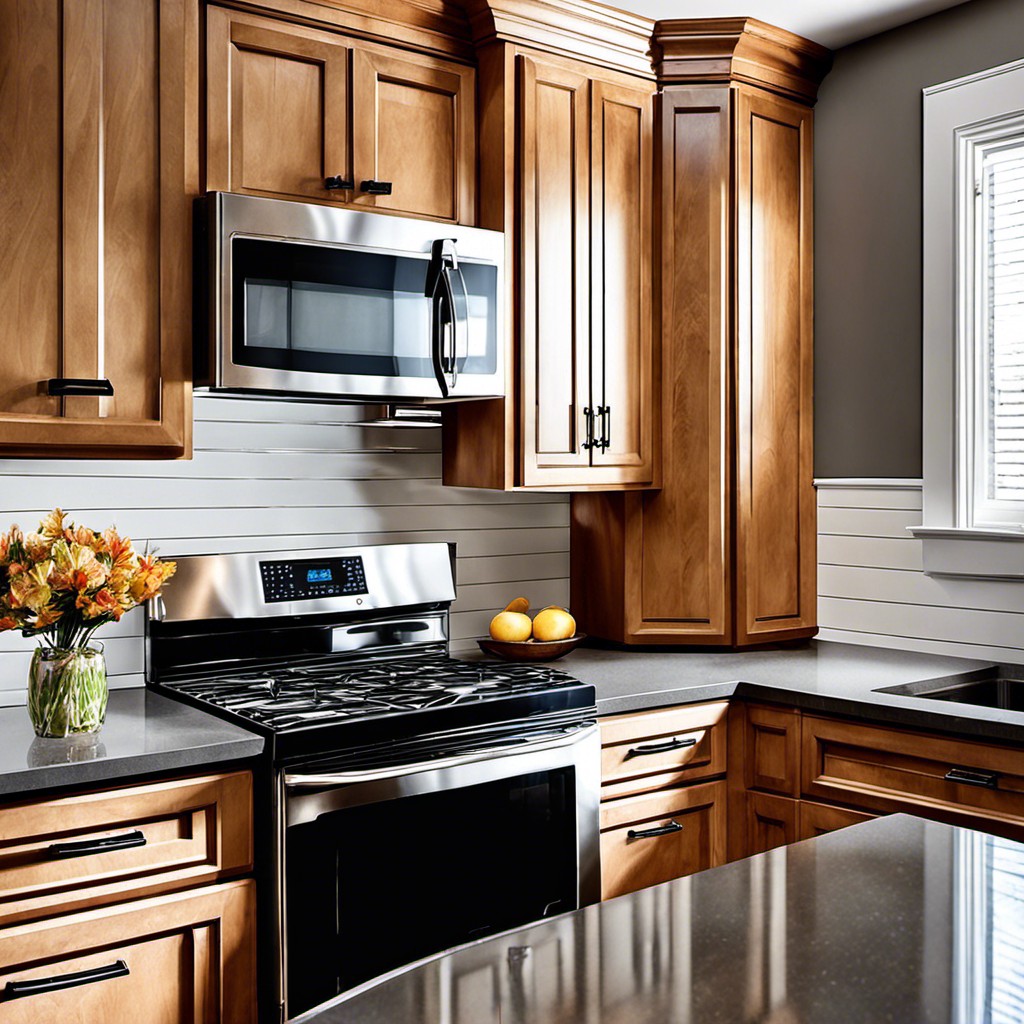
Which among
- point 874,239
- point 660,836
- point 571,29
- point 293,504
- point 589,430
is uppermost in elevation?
point 571,29

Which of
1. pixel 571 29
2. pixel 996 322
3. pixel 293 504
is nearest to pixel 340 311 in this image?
pixel 293 504

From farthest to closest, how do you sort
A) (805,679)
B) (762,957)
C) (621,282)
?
(621,282)
(805,679)
(762,957)

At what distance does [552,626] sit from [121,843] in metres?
1.29

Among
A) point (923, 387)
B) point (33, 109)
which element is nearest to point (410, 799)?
point (33, 109)

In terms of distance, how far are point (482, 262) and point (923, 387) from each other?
48.3 inches

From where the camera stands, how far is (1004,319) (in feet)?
9.28

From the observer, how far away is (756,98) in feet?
10.0

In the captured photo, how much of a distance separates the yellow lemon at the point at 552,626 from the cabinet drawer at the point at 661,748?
410 millimetres

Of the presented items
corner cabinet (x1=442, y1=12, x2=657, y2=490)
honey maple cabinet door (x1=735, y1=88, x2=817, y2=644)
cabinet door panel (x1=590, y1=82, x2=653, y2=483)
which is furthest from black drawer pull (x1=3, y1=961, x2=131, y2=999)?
honey maple cabinet door (x1=735, y1=88, x2=817, y2=644)

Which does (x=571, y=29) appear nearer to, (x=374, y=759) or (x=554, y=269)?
(x=554, y=269)

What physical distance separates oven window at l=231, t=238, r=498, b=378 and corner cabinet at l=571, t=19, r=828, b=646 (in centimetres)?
65

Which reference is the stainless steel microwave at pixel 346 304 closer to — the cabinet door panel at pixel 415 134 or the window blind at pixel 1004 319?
the cabinet door panel at pixel 415 134

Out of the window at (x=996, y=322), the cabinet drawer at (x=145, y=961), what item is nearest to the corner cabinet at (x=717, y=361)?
the window at (x=996, y=322)

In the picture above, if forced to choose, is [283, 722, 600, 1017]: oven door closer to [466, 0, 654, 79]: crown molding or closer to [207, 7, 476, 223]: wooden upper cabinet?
[207, 7, 476, 223]: wooden upper cabinet
